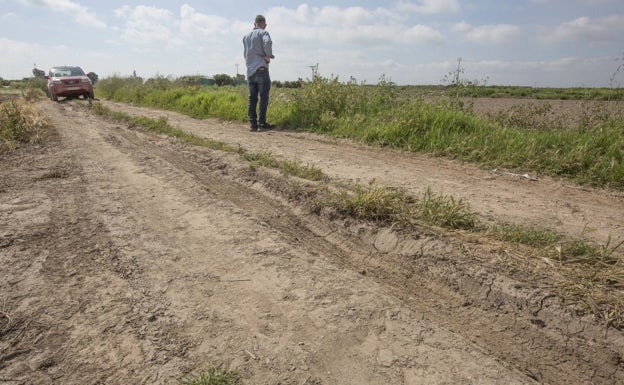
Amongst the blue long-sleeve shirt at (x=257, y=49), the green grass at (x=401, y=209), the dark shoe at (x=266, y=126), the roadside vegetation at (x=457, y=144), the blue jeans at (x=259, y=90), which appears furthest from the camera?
the dark shoe at (x=266, y=126)

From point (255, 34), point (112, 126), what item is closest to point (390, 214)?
point (255, 34)

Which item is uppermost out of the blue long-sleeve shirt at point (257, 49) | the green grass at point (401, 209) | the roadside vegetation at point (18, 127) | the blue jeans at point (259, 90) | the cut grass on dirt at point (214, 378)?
the blue long-sleeve shirt at point (257, 49)

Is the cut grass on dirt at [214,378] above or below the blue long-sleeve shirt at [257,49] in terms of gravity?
below

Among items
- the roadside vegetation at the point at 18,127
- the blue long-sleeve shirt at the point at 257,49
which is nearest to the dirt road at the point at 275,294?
the roadside vegetation at the point at 18,127

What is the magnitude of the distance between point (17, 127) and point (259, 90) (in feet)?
16.1

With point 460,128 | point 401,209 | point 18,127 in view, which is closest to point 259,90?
point 460,128

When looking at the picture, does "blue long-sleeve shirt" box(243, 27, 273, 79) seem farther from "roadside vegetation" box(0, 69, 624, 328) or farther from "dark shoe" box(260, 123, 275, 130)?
"roadside vegetation" box(0, 69, 624, 328)

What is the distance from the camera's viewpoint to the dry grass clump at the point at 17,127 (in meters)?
7.14

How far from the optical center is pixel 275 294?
2.34 metres

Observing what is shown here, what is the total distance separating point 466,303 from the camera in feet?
7.81

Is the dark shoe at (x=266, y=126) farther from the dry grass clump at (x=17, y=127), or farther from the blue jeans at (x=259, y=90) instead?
the dry grass clump at (x=17, y=127)

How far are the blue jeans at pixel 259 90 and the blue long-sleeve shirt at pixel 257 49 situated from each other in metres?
0.13

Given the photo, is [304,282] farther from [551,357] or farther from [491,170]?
[491,170]

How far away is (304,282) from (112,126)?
8419 millimetres
